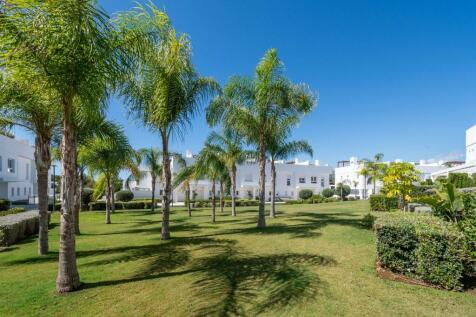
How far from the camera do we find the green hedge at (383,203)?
18.9 meters

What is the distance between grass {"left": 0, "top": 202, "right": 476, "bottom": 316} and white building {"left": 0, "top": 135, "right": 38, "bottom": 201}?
1187 inches

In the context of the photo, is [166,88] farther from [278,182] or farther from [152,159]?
[278,182]

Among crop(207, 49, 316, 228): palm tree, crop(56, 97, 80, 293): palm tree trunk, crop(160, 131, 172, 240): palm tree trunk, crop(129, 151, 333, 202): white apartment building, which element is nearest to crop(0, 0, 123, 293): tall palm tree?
crop(56, 97, 80, 293): palm tree trunk

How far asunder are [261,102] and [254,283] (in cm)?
870

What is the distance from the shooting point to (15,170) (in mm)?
35531

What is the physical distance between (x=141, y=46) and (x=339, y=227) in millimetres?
10718

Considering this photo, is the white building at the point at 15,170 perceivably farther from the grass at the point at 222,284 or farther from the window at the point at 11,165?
the grass at the point at 222,284

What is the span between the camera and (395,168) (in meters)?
12.5

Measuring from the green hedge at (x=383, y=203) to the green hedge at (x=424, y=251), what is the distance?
13920mm

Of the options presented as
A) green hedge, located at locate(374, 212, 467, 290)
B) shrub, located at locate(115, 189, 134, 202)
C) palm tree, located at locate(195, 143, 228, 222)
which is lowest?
shrub, located at locate(115, 189, 134, 202)

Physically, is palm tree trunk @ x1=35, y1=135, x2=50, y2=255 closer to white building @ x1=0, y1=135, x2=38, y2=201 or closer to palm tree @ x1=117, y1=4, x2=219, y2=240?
palm tree @ x1=117, y1=4, x2=219, y2=240

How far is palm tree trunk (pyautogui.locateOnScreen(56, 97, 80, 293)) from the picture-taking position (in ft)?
18.0

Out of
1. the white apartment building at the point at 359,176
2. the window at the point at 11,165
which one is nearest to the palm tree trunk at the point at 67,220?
the window at the point at 11,165

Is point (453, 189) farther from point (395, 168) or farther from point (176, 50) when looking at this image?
point (176, 50)
